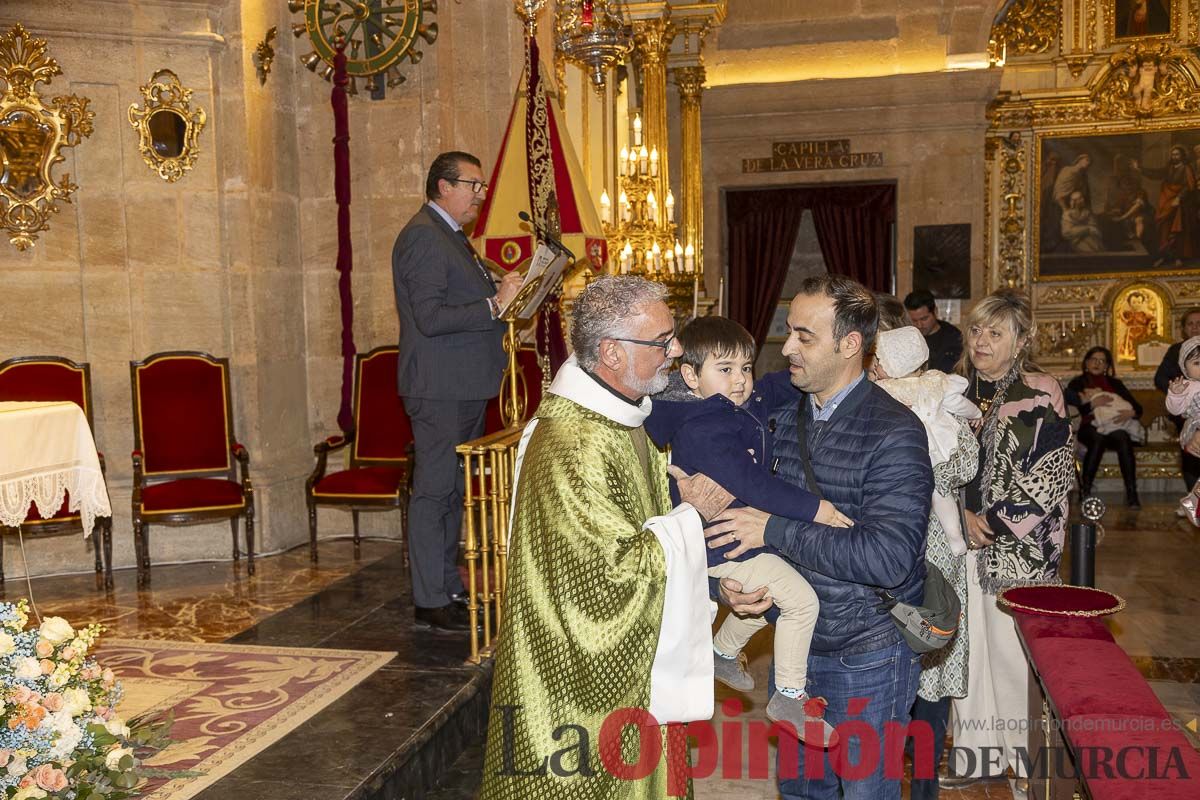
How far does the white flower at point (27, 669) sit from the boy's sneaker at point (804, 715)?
1.85m

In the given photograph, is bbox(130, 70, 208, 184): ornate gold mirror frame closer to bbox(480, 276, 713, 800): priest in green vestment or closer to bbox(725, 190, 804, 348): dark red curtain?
bbox(480, 276, 713, 800): priest in green vestment

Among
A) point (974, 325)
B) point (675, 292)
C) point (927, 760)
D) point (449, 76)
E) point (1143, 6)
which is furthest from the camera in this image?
point (1143, 6)

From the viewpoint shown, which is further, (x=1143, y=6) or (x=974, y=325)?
(x=1143, y=6)

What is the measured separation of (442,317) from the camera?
4.51 m

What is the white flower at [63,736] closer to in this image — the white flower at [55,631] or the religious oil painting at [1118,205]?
the white flower at [55,631]

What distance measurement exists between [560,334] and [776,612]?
4397 mm

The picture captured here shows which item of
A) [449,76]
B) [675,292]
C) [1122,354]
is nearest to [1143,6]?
[1122,354]

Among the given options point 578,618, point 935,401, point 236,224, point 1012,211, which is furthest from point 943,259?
point 578,618

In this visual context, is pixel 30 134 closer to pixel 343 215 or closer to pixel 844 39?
pixel 343 215

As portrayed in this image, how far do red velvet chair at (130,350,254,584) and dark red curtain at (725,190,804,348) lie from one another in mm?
7165

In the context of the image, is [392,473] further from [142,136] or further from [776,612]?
[776,612]

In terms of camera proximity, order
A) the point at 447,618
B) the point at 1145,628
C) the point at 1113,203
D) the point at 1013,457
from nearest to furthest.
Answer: the point at 1013,457, the point at 447,618, the point at 1145,628, the point at 1113,203

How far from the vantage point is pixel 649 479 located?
262 centimetres

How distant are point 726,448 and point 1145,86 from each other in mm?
11595
